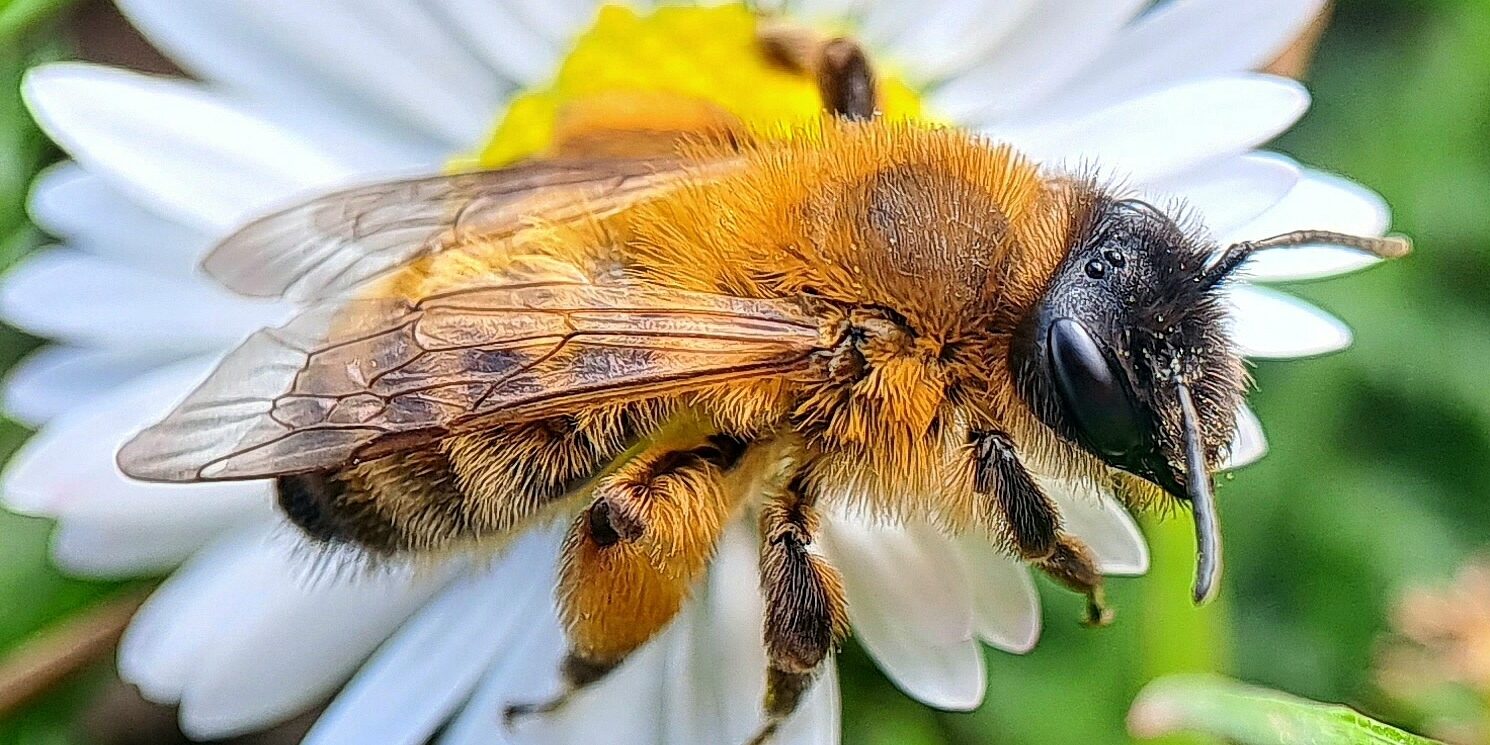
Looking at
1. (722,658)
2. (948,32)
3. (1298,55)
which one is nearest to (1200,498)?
(722,658)

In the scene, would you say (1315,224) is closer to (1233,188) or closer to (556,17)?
(1233,188)

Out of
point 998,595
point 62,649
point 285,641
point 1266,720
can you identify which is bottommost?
point 62,649

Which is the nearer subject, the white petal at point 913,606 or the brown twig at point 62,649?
the white petal at point 913,606

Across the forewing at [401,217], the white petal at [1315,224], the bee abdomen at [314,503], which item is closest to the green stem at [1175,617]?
the white petal at [1315,224]

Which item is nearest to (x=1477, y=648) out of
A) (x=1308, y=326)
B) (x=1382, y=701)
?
(x=1382, y=701)

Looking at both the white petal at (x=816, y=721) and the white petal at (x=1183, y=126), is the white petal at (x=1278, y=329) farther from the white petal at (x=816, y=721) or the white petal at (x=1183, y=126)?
the white petal at (x=816, y=721)

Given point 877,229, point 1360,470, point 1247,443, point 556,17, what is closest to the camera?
point 877,229

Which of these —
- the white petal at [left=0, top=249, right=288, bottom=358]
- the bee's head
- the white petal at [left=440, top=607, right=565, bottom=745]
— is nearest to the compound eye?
the bee's head

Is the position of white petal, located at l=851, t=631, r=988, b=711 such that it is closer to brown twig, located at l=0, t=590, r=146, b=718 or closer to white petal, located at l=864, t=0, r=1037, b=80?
white petal, located at l=864, t=0, r=1037, b=80
